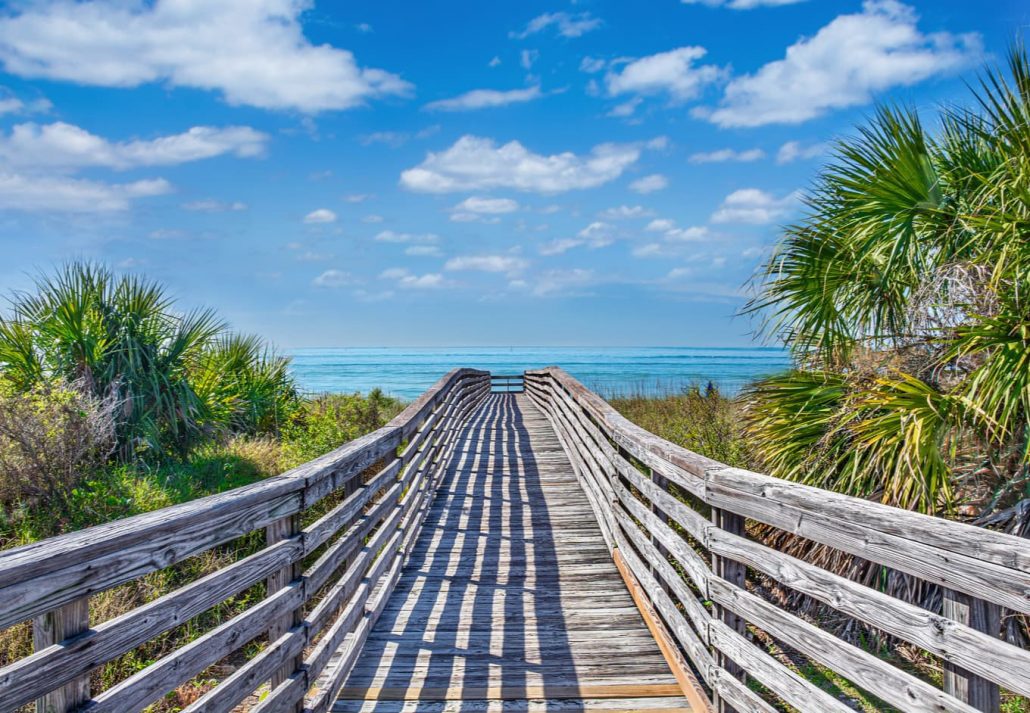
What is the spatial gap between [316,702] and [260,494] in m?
1.27

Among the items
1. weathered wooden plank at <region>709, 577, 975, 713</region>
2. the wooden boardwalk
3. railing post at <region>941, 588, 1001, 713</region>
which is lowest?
the wooden boardwalk

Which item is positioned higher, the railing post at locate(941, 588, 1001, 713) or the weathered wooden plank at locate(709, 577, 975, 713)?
the railing post at locate(941, 588, 1001, 713)

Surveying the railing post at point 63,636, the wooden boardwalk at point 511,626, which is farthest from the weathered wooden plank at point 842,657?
the railing post at point 63,636

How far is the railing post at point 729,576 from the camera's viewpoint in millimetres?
3102

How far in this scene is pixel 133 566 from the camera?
1945mm

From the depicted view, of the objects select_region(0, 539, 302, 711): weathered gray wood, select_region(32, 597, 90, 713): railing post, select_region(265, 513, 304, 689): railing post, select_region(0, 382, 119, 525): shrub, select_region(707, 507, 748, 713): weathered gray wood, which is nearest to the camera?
select_region(0, 539, 302, 711): weathered gray wood

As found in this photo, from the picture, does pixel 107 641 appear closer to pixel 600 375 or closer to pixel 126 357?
pixel 126 357

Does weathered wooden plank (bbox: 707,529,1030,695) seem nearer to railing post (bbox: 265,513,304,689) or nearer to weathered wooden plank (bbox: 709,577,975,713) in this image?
weathered wooden plank (bbox: 709,577,975,713)

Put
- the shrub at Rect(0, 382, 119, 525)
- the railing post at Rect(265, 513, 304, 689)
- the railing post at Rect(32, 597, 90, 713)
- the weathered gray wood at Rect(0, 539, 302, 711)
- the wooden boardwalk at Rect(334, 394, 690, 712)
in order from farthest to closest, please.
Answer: the shrub at Rect(0, 382, 119, 525) < the wooden boardwalk at Rect(334, 394, 690, 712) < the railing post at Rect(265, 513, 304, 689) < the railing post at Rect(32, 597, 90, 713) < the weathered gray wood at Rect(0, 539, 302, 711)

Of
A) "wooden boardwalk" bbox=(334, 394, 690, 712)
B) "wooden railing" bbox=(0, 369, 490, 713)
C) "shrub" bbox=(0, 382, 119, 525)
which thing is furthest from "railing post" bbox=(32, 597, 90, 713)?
"shrub" bbox=(0, 382, 119, 525)

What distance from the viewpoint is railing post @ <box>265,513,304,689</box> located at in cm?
297

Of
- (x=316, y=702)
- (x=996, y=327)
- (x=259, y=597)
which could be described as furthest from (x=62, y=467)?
(x=996, y=327)

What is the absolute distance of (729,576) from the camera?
10.3ft

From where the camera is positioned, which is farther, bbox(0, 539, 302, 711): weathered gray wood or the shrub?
the shrub
